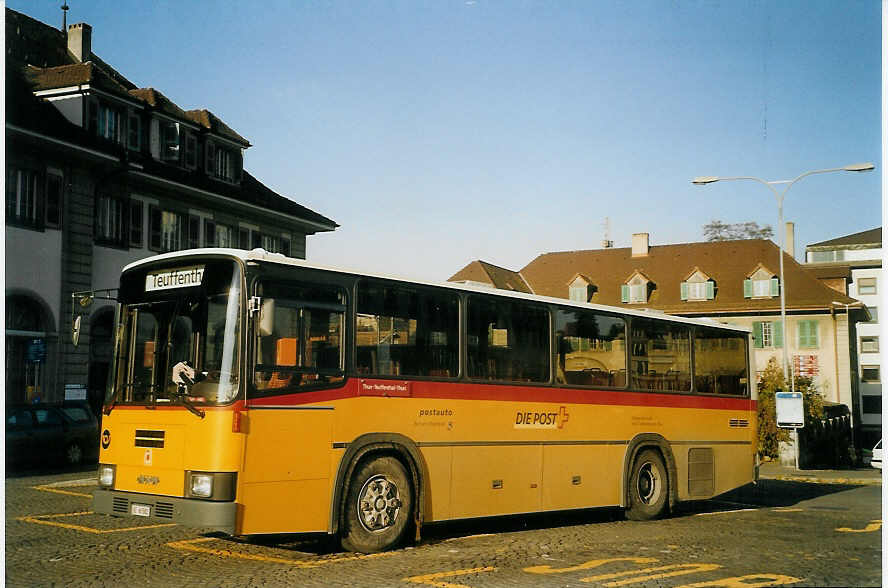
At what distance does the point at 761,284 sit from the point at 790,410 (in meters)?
36.8

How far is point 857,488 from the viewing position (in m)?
23.6

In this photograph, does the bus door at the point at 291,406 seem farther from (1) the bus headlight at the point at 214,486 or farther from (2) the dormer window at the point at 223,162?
(2) the dormer window at the point at 223,162

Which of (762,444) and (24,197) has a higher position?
(24,197)

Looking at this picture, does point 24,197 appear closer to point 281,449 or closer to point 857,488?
point 281,449

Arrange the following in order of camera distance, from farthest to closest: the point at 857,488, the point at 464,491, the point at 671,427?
the point at 857,488 < the point at 671,427 < the point at 464,491

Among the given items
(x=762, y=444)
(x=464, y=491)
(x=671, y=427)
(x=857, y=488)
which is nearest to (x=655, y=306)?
(x=762, y=444)

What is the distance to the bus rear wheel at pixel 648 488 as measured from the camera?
47.9ft

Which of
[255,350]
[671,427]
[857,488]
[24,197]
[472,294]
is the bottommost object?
[857,488]

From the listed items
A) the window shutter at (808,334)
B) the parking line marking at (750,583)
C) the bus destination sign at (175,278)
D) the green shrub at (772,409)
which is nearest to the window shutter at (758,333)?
the window shutter at (808,334)

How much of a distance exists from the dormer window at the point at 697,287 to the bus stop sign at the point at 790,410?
122 feet

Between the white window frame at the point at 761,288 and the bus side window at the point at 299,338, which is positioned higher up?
the white window frame at the point at 761,288

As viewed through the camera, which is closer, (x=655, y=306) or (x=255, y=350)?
(x=255, y=350)

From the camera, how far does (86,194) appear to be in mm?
29844

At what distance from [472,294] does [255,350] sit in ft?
11.6
